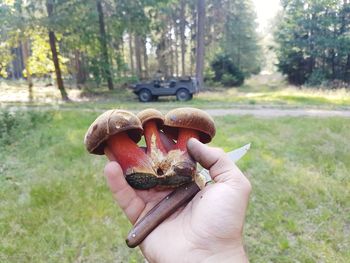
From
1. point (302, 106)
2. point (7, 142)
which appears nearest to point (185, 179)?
point (7, 142)

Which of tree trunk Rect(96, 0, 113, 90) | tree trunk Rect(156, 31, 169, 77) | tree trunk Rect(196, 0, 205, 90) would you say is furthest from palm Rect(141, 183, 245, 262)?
tree trunk Rect(156, 31, 169, 77)

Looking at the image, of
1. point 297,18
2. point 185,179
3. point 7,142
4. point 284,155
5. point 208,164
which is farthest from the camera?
point 297,18

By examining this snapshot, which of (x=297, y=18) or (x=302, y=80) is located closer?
(x=297, y=18)

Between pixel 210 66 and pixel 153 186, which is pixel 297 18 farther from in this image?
pixel 153 186

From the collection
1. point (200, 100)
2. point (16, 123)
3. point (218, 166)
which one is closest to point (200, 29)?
point (200, 100)

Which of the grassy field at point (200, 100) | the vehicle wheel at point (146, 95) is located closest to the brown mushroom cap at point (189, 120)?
the grassy field at point (200, 100)

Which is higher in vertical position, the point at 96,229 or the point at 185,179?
the point at 185,179
